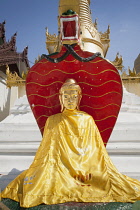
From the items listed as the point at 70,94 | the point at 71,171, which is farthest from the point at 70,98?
the point at 71,171

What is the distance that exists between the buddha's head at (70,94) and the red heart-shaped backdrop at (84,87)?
0.16m

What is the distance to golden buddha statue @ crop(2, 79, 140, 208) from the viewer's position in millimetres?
1506

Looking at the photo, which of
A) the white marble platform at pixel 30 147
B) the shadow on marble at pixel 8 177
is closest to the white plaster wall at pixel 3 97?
the white marble platform at pixel 30 147

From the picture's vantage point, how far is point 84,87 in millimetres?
2158

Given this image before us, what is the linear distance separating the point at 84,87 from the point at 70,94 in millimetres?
264

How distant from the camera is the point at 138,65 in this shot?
43.8ft

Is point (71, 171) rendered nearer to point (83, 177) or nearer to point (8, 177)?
point (83, 177)

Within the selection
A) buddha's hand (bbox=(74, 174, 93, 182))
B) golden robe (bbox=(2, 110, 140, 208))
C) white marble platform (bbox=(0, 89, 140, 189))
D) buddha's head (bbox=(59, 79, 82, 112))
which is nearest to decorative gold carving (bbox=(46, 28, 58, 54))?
white marble platform (bbox=(0, 89, 140, 189))

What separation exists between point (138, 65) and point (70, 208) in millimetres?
13395

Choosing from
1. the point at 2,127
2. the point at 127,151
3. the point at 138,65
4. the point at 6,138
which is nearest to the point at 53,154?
the point at 127,151

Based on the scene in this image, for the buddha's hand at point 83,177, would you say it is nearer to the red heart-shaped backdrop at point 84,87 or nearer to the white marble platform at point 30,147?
the red heart-shaped backdrop at point 84,87

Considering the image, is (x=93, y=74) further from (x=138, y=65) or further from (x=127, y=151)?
(x=138, y=65)

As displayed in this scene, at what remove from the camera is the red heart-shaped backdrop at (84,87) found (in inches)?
80.4

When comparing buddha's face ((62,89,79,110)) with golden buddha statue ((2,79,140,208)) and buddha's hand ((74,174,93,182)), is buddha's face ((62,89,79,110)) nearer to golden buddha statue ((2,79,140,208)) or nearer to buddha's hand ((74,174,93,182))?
golden buddha statue ((2,79,140,208))
